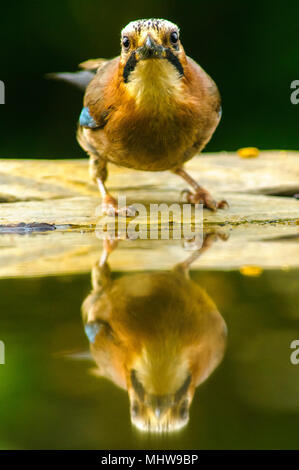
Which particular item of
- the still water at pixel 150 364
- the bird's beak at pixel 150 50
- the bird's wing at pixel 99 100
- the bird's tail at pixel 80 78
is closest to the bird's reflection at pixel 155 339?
the still water at pixel 150 364

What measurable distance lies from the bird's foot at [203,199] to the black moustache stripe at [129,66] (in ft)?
2.22

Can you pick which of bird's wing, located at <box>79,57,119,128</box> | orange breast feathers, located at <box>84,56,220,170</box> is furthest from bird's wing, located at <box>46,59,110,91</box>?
orange breast feathers, located at <box>84,56,220,170</box>

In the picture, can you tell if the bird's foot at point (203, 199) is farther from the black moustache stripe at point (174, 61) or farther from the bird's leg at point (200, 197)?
the black moustache stripe at point (174, 61)

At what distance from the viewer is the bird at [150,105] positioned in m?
2.35

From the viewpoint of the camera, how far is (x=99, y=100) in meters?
2.69

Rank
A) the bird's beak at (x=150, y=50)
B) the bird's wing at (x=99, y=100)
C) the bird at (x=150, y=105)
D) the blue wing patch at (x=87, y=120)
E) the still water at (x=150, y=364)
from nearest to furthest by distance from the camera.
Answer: the still water at (x=150, y=364)
the bird's beak at (x=150, y=50)
the bird at (x=150, y=105)
the bird's wing at (x=99, y=100)
the blue wing patch at (x=87, y=120)

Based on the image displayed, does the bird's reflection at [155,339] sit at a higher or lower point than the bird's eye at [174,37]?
lower

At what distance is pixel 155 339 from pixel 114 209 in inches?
67.3

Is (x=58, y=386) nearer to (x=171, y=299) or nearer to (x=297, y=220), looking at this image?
(x=171, y=299)

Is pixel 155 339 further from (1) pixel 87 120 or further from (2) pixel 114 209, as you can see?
(1) pixel 87 120

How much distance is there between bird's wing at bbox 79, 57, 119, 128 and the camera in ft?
8.68

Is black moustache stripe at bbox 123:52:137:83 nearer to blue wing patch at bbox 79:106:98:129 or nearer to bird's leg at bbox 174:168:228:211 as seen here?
blue wing patch at bbox 79:106:98:129

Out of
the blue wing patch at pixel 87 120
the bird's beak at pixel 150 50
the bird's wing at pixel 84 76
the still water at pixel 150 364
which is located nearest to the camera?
the still water at pixel 150 364

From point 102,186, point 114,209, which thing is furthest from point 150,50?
point 102,186
